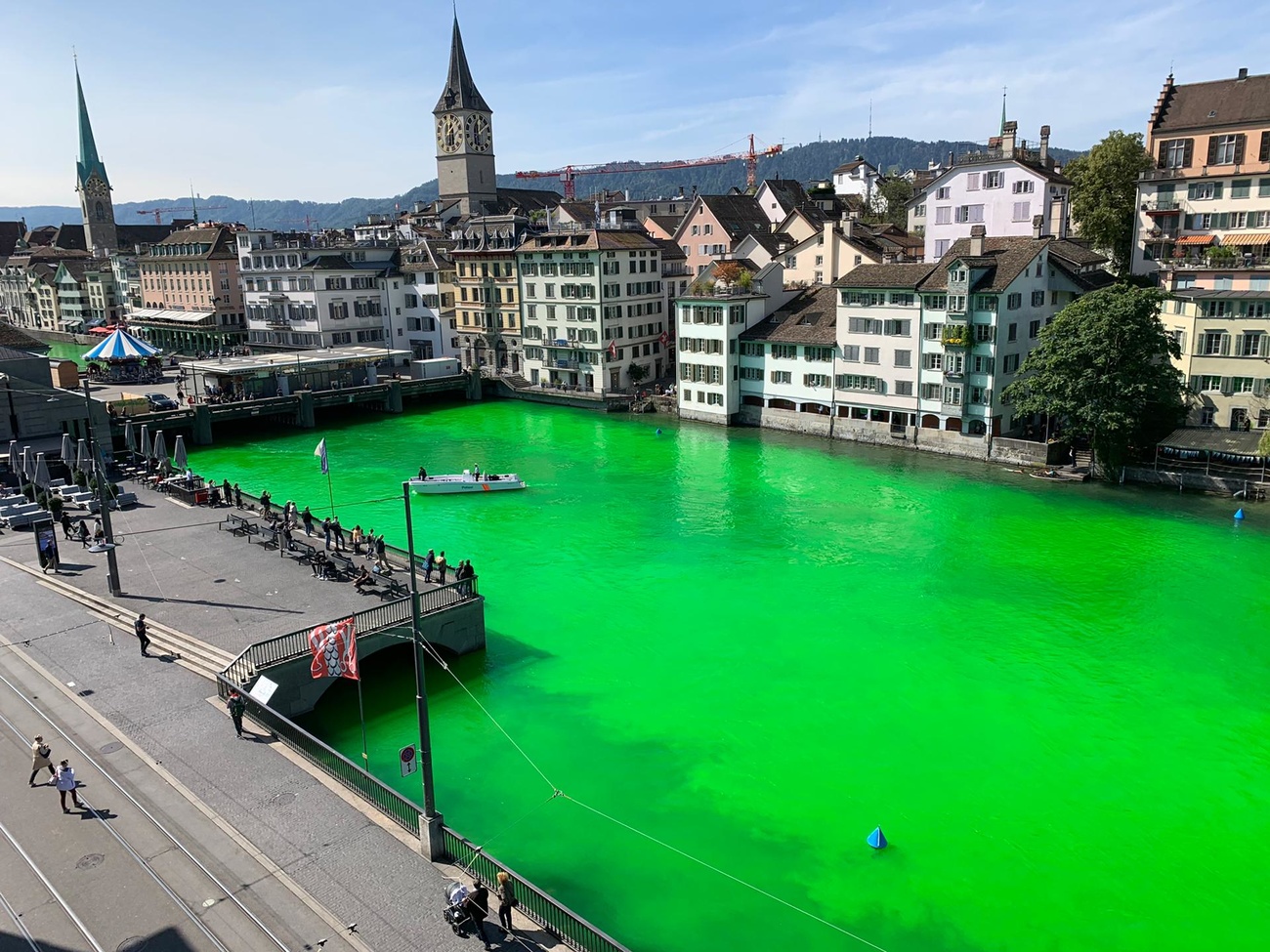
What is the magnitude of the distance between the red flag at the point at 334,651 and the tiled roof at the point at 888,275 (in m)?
48.8

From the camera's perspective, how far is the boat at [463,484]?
54719mm

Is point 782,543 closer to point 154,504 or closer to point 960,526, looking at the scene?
point 960,526

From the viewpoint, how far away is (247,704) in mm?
24438

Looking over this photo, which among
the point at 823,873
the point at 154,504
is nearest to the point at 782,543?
the point at 823,873

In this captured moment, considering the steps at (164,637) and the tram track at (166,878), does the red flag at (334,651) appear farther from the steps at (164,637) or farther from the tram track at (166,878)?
the steps at (164,637)

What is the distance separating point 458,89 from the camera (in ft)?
460

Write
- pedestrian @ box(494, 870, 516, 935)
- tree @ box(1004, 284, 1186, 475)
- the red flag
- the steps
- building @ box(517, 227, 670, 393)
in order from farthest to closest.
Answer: building @ box(517, 227, 670, 393) → tree @ box(1004, 284, 1186, 475) → the steps → the red flag → pedestrian @ box(494, 870, 516, 935)

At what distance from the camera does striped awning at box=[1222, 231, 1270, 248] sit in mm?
59844

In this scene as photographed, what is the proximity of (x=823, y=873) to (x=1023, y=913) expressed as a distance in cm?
435

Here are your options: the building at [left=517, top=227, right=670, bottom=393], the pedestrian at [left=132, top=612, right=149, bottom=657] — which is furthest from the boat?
the building at [left=517, top=227, right=670, bottom=393]

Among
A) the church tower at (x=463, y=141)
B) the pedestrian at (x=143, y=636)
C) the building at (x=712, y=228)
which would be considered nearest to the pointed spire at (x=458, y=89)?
the church tower at (x=463, y=141)

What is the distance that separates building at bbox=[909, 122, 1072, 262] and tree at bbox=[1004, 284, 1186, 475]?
72.8 ft

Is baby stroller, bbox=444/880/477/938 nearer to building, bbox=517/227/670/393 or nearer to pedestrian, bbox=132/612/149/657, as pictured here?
pedestrian, bbox=132/612/149/657

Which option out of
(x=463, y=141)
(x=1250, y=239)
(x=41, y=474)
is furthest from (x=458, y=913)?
(x=463, y=141)
